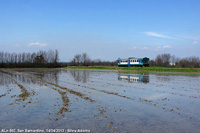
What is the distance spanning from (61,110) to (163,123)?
5149 millimetres

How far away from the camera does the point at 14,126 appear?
300 inches

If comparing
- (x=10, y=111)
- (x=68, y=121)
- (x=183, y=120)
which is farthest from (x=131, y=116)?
(x=10, y=111)

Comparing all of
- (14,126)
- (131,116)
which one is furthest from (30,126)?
(131,116)

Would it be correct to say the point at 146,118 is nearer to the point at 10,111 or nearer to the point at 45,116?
the point at 45,116

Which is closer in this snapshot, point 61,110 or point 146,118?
point 146,118

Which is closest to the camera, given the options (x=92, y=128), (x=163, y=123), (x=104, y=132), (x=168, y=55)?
(x=104, y=132)

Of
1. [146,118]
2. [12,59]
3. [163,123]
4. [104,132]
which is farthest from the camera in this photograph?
[12,59]

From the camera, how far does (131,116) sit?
9086 millimetres

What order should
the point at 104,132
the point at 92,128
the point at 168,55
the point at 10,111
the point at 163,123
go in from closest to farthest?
1. the point at 104,132
2. the point at 92,128
3. the point at 163,123
4. the point at 10,111
5. the point at 168,55

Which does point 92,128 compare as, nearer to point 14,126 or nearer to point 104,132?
point 104,132

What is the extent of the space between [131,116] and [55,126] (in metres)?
3.69

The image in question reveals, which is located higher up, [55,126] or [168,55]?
[168,55]

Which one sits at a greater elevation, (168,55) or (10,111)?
(168,55)

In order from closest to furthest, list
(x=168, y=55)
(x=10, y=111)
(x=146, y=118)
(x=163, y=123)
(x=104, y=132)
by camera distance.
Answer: (x=104, y=132) → (x=163, y=123) → (x=146, y=118) → (x=10, y=111) → (x=168, y=55)
